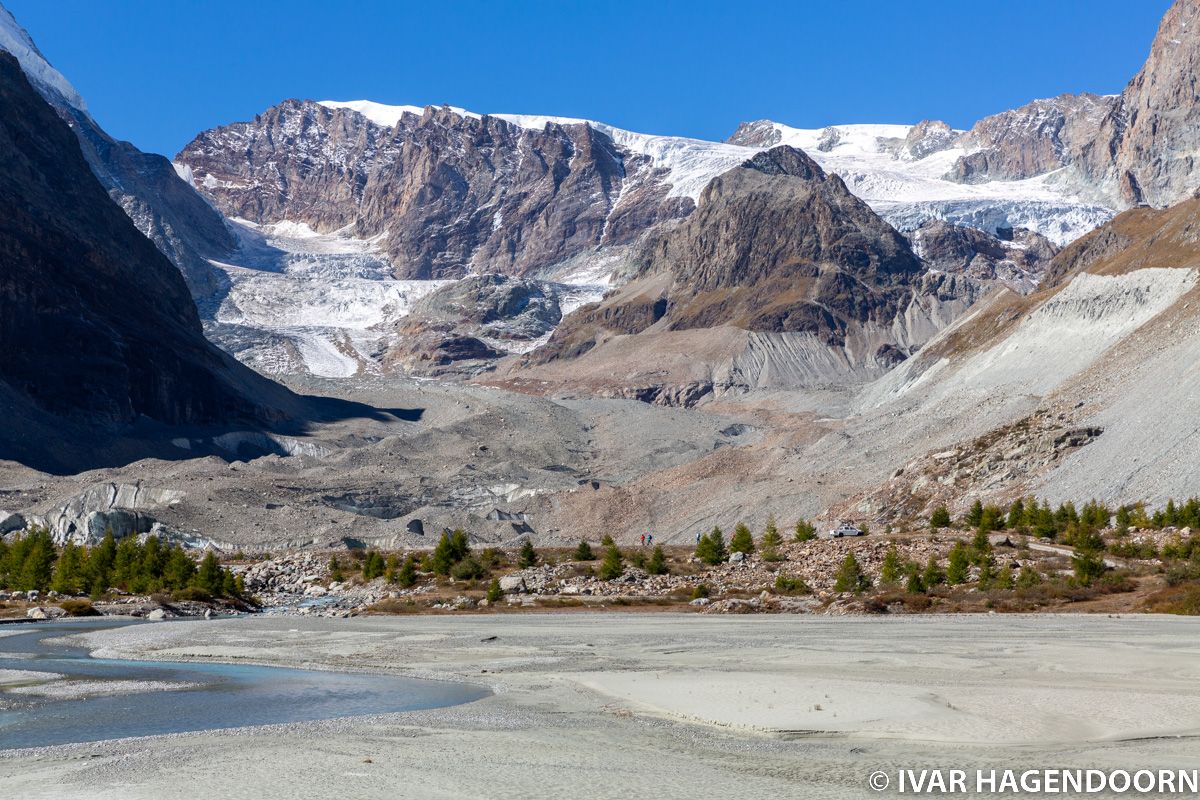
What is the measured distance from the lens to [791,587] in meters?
61.3

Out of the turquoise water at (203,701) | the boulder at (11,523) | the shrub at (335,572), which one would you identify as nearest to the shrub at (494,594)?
the shrub at (335,572)

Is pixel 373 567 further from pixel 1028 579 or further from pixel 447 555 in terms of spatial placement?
pixel 1028 579

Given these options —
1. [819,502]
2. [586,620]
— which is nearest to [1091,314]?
[819,502]

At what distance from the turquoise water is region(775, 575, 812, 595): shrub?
28.7 metres

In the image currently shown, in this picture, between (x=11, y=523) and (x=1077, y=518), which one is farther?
(x=11, y=523)

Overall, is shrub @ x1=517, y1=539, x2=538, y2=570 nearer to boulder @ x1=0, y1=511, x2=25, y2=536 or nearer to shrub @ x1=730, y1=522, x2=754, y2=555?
shrub @ x1=730, y1=522, x2=754, y2=555

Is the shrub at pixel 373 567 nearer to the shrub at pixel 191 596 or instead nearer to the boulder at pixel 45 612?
the shrub at pixel 191 596

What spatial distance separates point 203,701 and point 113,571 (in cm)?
5346

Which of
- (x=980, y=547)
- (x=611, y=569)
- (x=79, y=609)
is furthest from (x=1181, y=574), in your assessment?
(x=79, y=609)

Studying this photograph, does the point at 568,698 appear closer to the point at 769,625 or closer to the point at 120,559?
the point at 769,625

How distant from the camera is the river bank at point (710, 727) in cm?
1956

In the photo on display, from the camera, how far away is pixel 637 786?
1909 centimetres

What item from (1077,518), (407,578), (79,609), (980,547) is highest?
(1077,518)

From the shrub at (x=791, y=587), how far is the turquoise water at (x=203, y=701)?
28.7 meters
